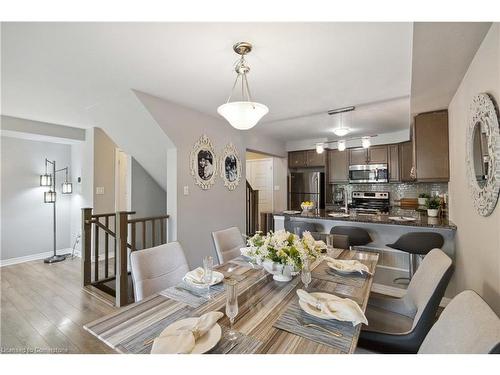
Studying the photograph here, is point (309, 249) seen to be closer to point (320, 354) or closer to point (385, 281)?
point (320, 354)

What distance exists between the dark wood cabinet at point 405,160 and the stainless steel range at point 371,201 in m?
0.53

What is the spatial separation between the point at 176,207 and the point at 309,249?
1.98m

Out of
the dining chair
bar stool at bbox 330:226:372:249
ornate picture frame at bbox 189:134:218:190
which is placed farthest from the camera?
ornate picture frame at bbox 189:134:218:190

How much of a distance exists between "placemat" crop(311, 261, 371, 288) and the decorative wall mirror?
0.84m

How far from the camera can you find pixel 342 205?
5152 millimetres

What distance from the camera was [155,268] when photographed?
61.8 inches

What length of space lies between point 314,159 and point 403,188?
6.09 feet

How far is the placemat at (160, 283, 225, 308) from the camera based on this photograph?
1.20 m

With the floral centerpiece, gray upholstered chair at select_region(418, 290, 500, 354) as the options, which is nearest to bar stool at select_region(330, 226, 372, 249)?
the floral centerpiece

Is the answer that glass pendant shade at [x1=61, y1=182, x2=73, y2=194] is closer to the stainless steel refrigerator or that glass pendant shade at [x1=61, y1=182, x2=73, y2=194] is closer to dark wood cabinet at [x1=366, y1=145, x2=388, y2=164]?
the stainless steel refrigerator

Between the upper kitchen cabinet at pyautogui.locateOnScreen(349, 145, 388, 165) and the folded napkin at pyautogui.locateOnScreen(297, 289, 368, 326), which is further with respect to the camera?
the upper kitchen cabinet at pyautogui.locateOnScreen(349, 145, 388, 165)

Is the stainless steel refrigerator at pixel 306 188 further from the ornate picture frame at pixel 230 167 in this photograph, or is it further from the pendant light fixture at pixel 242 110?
the pendant light fixture at pixel 242 110

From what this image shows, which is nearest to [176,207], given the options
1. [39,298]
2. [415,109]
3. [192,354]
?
[39,298]

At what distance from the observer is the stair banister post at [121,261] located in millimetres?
2549
